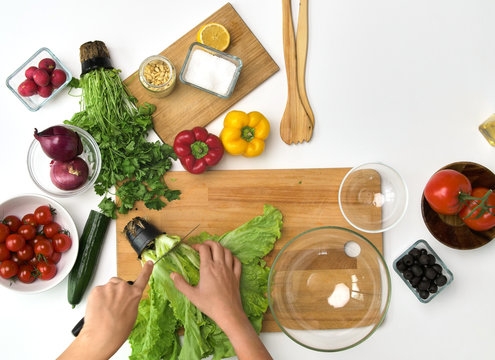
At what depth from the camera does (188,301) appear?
1326 millimetres

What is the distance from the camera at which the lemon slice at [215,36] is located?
4.59 ft

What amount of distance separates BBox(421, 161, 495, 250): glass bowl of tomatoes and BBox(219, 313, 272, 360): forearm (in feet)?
2.14

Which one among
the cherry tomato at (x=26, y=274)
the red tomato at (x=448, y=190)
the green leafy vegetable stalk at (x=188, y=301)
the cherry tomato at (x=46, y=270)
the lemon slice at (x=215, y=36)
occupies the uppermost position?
the lemon slice at (x=215, y=36)

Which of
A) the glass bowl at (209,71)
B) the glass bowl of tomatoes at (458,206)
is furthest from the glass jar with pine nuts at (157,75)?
the glass bowl of tomatoes at (458,206)

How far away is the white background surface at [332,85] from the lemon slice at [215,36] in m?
0.09

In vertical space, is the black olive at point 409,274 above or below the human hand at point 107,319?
below

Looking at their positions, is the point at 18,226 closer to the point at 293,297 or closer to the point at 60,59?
the point at 60,59

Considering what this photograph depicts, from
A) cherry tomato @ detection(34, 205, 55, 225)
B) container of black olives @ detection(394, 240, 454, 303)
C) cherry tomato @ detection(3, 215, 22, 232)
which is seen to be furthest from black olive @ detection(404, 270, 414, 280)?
cherry tomato @ detection(3, 215, 22, 232)

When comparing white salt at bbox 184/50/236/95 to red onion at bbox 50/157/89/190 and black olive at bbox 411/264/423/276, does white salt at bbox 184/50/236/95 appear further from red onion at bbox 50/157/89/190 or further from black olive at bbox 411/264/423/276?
black olive at bbox 411/264/423/276

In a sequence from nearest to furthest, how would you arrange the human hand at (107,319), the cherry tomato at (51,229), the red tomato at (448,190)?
the human hand at (107,319) < the red tomato at (448,190) < the cherry tomato at (51,229)

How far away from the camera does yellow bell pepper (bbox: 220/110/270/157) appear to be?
1.34 metres

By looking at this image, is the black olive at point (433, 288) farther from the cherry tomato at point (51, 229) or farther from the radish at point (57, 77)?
the radish at point (57, 77)

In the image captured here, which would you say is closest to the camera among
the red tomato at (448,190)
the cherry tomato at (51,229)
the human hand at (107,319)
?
the human hand at (107,319)

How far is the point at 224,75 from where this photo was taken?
139 centimetres
